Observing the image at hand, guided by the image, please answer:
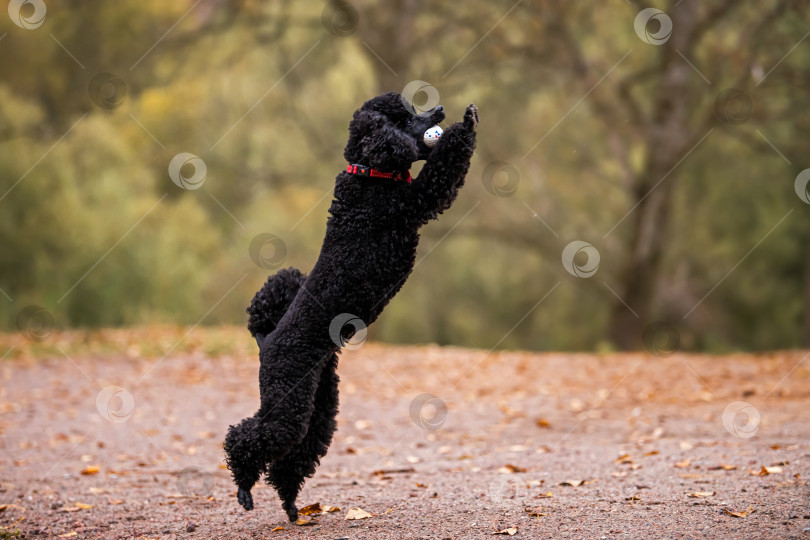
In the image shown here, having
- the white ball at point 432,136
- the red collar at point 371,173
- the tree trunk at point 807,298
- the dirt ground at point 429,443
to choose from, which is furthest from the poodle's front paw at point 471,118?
the tree trunk at point 807,298

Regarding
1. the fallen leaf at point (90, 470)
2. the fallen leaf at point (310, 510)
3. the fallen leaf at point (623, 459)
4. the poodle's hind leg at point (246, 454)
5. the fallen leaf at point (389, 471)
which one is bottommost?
the fallen leaf at point (310, 510)

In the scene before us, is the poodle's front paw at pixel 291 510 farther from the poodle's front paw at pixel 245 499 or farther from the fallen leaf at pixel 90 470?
the fallen leaf at pixel 90 470

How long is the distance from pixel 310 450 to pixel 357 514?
1.76 ft

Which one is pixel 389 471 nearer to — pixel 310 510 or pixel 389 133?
pixel 310 510

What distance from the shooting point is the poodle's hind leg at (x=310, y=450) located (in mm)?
4754

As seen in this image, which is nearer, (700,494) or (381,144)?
(381,144)

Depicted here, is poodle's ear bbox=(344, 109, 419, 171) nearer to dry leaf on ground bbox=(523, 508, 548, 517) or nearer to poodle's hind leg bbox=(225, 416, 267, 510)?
poodle's hind leg bbox=(225, 416, 267, 510)

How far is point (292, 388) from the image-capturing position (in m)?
4.46

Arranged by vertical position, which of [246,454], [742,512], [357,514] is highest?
[246,454]

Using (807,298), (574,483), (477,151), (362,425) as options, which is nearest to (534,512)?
(574,483)

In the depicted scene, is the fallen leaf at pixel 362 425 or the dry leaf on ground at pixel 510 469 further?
the fallen leaf at pixel 362 425

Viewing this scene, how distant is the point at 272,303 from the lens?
15.8 feet

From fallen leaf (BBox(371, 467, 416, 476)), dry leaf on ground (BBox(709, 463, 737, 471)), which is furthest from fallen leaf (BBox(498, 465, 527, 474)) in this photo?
dry leaf on ground (BBox(709, 463, 737, 471))

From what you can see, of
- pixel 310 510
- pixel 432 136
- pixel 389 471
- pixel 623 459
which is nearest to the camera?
pixel 432 136
